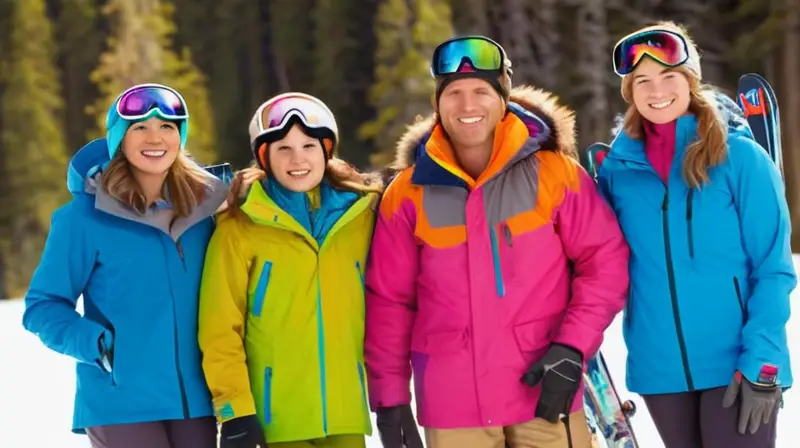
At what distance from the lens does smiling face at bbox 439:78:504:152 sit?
3.14 m

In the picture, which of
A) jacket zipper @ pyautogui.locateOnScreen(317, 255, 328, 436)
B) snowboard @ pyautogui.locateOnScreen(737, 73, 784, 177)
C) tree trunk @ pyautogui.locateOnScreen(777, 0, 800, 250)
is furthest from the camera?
tree trunk @ pyautogui.locateOnScreen(777, 0, 800, 250)

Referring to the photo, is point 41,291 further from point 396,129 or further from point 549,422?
point 396,129

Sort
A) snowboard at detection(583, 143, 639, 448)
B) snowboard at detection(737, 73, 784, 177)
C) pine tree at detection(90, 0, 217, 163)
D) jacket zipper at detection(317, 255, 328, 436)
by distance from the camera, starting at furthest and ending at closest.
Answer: pine tree at detection(90, 0, 217, 163) → snowboard at detection(737, 73, 784, 177) → snowboard at detection(583, 143, 639, 448) → jacket zipper at detection(317, 255, 328, 436)

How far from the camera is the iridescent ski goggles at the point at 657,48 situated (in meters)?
3.14

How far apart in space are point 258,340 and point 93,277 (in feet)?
1.73

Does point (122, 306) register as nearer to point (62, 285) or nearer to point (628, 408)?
point (62, 285)

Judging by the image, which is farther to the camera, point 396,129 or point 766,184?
point 396,129

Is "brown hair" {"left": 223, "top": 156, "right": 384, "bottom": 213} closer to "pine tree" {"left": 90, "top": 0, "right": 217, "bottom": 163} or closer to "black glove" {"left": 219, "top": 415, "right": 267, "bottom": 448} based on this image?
"black glove" {"left": 219, "top": 415, "right": 267, "bottom": 448}

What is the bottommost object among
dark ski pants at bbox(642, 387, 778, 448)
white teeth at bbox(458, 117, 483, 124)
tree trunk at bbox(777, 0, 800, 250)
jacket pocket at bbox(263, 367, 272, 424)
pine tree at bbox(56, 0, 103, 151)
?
dark ski pants at bbox(642, 387, 778, 448)

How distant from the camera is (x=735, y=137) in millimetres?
3115

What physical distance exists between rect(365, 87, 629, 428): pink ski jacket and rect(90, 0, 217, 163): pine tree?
804 inches

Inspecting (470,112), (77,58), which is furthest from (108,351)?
(77,58)

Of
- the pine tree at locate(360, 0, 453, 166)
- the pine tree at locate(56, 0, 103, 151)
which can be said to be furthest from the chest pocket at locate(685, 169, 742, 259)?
the pine tree at locate(56, 0, 103, 151)

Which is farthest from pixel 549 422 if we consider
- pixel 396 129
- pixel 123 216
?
pixel 396 129
